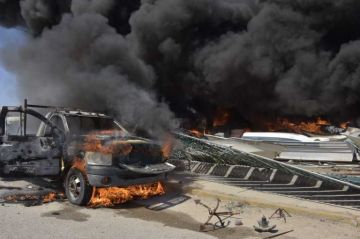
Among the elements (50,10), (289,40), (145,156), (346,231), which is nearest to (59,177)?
(145,156)

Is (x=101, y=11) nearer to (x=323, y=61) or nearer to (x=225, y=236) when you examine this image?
(x=323, y=61)

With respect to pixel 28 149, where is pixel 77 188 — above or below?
below

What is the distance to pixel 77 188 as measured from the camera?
664 centimetres

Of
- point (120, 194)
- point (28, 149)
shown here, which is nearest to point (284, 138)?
point (120, 194)

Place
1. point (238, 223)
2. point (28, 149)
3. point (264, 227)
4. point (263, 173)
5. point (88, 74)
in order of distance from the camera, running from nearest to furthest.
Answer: point (264, 227), point (238, 223), point (28, 149), point (263, 173), point (88, 74)

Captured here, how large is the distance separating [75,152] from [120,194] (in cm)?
100

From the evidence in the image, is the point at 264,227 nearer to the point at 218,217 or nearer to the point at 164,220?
the point at 218,217

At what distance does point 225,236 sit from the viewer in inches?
201

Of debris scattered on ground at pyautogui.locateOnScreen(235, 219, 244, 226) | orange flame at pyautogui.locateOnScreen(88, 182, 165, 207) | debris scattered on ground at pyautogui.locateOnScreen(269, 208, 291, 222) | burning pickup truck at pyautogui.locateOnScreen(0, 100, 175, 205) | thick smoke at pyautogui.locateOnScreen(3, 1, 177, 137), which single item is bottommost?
debris scattered on ground at pyautogui.locateOnScreen(235, 219, 244, 226)

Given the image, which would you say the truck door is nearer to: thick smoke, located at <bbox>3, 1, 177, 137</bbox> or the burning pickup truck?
the burning pickup truck

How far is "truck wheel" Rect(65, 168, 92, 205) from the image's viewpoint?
21.1 ft

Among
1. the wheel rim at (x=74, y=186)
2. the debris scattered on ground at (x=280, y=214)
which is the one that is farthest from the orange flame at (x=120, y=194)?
the debris scattered on ground at (x=280, y=214)

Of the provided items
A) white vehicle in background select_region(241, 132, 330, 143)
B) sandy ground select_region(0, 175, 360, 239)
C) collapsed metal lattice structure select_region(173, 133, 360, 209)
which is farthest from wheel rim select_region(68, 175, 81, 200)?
white vehicle in background select_region(241, 132, 330, 143)

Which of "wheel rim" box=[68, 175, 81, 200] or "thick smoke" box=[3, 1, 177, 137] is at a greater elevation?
"thick smoke" box=[3, 1, 177, 137]
